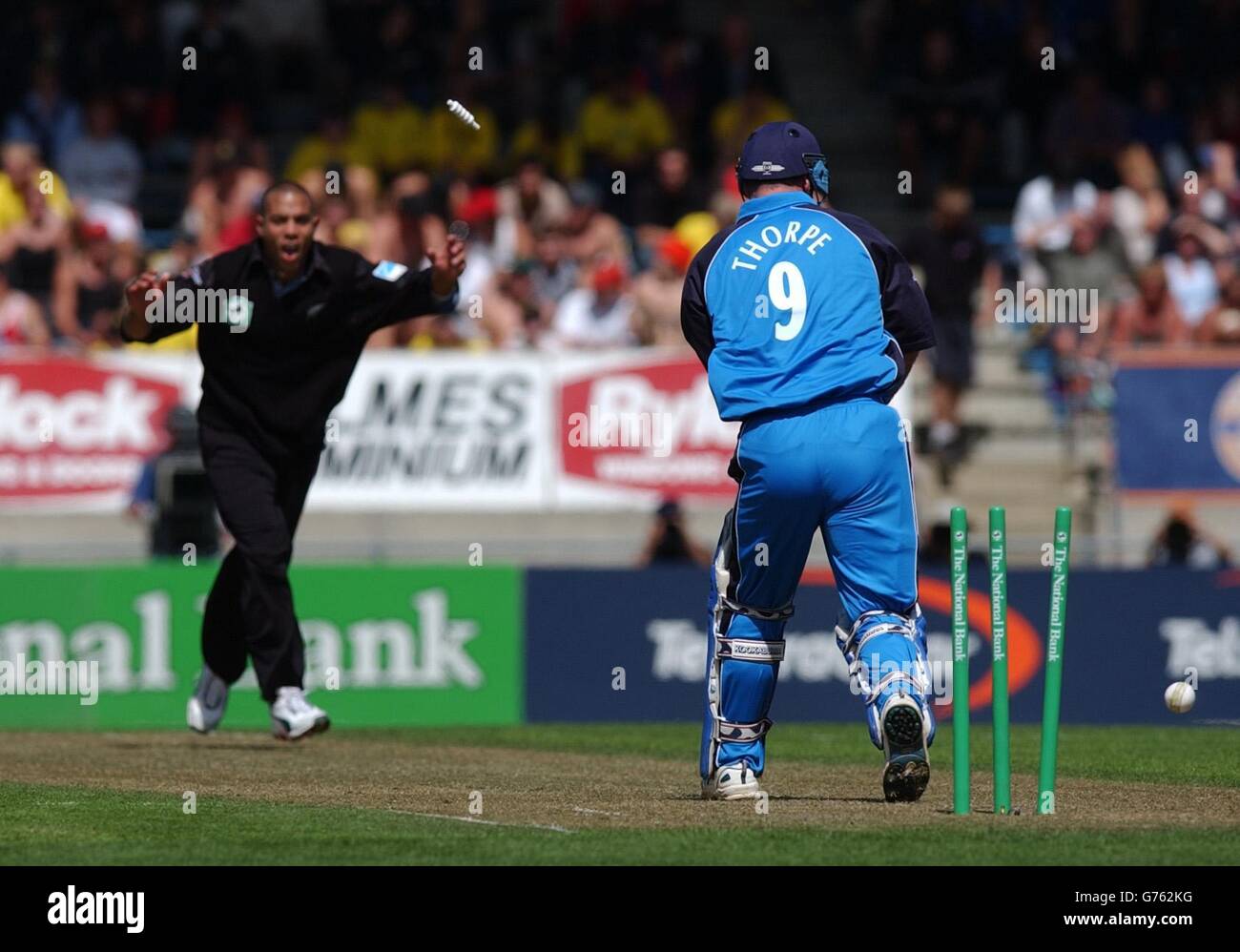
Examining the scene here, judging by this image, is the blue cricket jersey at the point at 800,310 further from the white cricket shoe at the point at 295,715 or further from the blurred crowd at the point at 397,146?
the blurred crowd at the point at 397,146

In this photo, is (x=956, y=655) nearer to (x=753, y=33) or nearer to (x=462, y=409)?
(x=462, y=409)

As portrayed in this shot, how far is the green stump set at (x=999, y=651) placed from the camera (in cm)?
853

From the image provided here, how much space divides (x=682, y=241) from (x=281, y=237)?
873 cm

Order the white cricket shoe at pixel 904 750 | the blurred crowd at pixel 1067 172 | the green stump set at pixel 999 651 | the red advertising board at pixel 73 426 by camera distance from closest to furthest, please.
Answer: the green stump set at pixel 999 651
the white cricket shoe at pixel 904 750
the red advertising board at pixel 73 426
the blurred crowd at pixel 1067 172

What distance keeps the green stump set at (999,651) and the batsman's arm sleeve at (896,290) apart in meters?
1.01

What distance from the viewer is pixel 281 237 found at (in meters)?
12.1

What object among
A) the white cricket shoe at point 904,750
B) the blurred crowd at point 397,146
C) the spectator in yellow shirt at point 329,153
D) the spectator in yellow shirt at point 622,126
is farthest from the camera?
the spectator in yellow shirt at point 622,126

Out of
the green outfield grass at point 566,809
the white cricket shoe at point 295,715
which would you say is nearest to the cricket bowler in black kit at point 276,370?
the white cricket shoe at point 295,715

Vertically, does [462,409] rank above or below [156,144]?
below

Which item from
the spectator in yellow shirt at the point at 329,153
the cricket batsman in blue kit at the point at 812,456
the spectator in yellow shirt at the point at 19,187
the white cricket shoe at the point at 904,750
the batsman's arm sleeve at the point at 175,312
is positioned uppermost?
the spectator in yellow shirt at the point at 329,153

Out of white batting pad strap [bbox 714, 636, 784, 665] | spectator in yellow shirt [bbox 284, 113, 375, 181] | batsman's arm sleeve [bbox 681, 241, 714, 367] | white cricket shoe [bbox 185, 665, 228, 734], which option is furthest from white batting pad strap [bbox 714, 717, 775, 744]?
spectator in yellow shirt [bbox 284, 113, 375, 181]

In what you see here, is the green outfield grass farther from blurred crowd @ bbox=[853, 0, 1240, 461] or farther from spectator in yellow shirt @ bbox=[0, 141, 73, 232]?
spectator in yellow shirt @ bbox=[0, 141, 73, 232]

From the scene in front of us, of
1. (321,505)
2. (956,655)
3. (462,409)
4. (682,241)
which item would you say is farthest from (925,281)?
(956,655)

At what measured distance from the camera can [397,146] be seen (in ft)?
72.8
